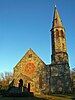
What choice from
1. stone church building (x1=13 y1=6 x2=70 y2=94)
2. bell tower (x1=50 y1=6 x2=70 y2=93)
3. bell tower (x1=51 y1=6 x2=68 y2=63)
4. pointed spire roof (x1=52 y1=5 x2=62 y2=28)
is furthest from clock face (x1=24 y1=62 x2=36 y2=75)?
pointed spire roof (x1=52 y1=5 x2=62 y2=28)

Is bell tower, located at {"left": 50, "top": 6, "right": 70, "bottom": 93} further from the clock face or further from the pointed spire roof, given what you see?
the clock face

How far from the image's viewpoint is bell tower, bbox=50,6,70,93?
3966 cm

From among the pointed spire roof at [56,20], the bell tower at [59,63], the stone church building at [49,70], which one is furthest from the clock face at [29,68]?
the pointed spire roof at [56,20]

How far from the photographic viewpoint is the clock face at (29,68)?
1750 inches

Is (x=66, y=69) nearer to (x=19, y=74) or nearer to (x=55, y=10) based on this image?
(x=19, y=74)

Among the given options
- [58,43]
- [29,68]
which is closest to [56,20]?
[58,43]

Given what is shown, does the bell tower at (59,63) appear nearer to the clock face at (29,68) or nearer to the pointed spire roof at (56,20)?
the pointed spire roof at (56,20)

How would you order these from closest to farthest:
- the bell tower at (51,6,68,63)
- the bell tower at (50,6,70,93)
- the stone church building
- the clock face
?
the bell tower at (50,6,70,93) < the stone church building < the bell tower at (51,6,68,63) < the clock face

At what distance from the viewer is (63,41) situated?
144ft

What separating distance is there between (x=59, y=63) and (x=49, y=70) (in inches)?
125

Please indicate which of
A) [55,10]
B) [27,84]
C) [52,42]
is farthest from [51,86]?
[55,10]

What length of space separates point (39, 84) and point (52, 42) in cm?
1182

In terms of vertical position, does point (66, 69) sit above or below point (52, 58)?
below

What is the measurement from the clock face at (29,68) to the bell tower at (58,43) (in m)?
5.65
